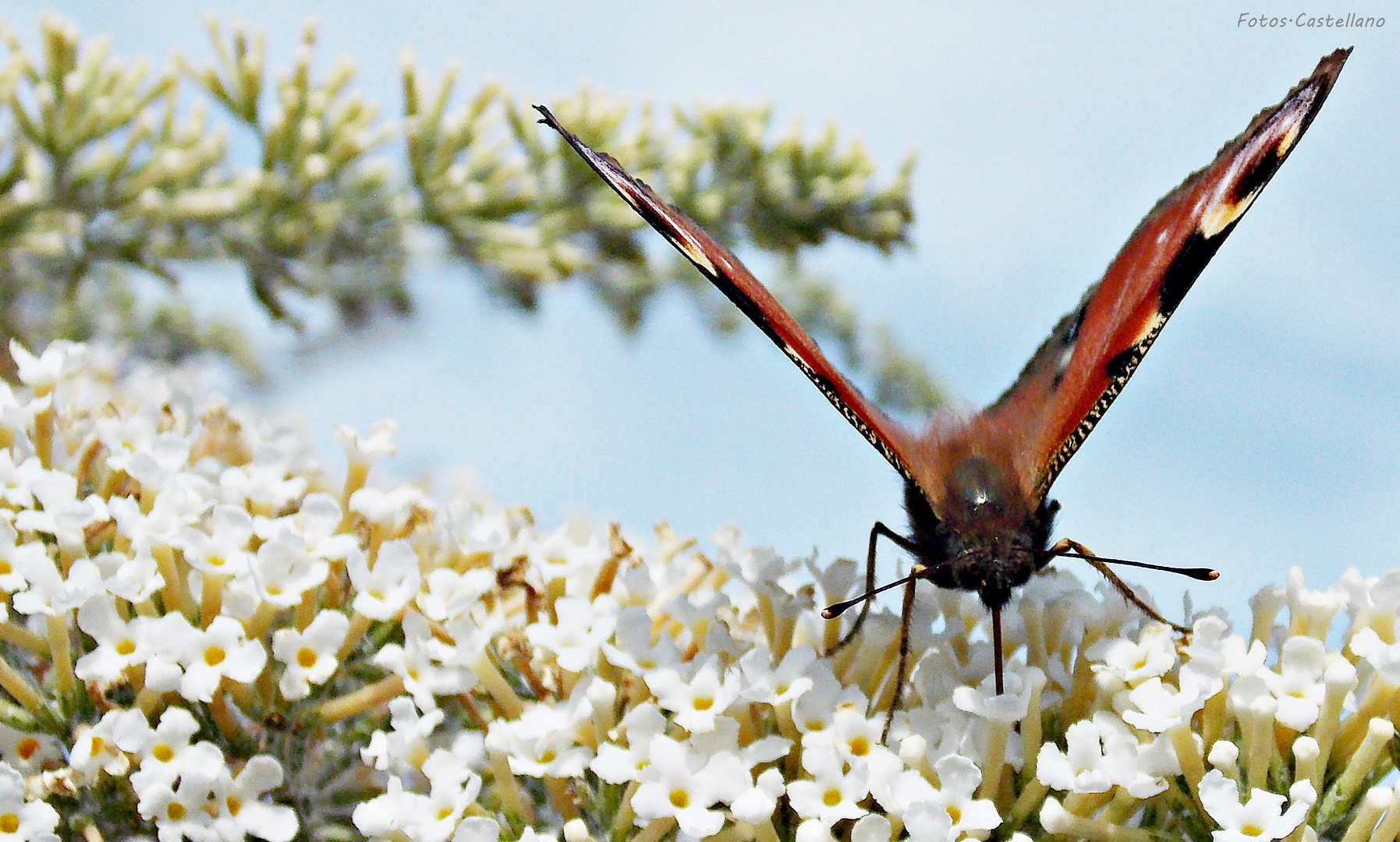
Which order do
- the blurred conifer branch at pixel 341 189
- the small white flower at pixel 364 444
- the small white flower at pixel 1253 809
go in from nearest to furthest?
1. the small white flower at pixel 1253 809
2. the small white flower at pixel 364 444
3. the blurred conifer branch at pixel 341 189

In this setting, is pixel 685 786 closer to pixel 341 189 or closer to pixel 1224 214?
pixel 1224 214

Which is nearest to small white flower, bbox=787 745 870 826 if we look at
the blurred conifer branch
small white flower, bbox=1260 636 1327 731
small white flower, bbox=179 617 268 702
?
small white flower, bbox=1260 636 1327 731

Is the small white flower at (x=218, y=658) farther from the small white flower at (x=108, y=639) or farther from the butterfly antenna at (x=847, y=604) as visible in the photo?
the butterfly antenna at (x=847, y=604)

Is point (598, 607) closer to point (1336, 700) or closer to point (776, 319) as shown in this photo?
point (776, 319)

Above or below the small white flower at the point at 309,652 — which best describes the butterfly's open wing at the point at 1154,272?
above

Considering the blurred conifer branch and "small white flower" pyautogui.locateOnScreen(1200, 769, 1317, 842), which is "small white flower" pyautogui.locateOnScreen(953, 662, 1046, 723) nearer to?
"small white flower" pyautogui.locateOnScreen(1200, 769, 1317, 842)

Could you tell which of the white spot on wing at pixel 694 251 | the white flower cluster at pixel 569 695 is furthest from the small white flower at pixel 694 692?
the white spot on wing at pixel 694 251
